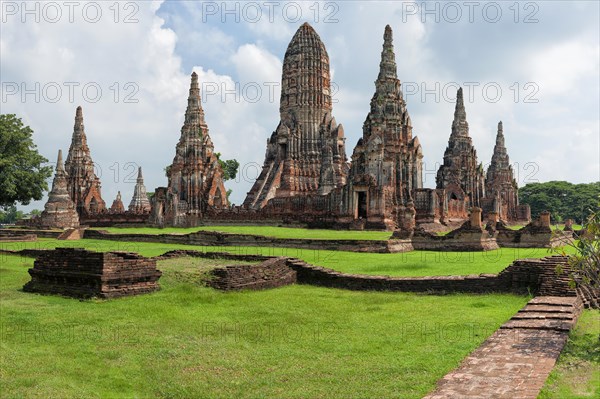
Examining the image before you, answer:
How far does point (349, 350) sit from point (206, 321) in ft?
9.11

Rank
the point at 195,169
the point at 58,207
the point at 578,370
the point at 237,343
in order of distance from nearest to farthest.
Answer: the point at 578,370
the point at 237,343
the point at 58,207
the point at 195,169

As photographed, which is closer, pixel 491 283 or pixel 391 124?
pixel 491 283

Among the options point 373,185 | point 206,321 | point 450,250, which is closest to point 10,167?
point 373,185

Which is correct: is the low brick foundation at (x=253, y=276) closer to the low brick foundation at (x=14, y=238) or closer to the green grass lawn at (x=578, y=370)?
the green grass lawn at (x=578, y=370)

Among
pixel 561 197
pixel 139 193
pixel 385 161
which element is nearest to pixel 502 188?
pixel 561 197

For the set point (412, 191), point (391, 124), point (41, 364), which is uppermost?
point (391, 124)

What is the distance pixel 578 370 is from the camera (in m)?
6.02

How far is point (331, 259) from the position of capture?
1756 centimetres

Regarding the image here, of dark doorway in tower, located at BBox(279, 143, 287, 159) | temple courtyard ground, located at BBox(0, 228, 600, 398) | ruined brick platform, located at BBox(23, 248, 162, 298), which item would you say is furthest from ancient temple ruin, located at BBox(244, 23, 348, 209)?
temple courtyard ground, located at BBox(0, 228, 600, 398)

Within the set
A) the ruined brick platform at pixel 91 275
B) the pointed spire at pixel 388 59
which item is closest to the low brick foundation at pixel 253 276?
the ruined brick platform at pixel 91 275

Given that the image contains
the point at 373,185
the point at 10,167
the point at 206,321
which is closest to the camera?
the point at 206,321

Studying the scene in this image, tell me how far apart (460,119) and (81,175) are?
3432cm

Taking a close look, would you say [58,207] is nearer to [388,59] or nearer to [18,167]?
[18,167]

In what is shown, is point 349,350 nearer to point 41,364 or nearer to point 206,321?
point 206,321
